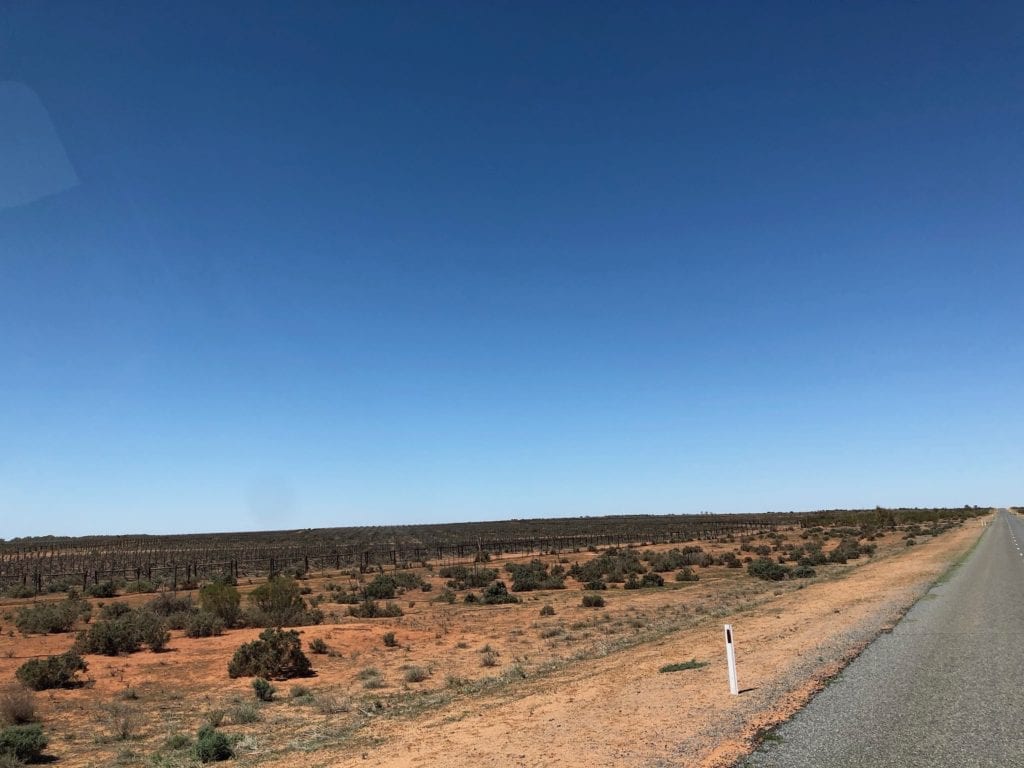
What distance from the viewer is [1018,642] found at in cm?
1345

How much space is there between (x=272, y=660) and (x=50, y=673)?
559cm

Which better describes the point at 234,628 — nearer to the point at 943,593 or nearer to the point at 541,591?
the point at 541,591

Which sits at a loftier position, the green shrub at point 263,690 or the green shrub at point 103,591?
the green shrub at point 263,690

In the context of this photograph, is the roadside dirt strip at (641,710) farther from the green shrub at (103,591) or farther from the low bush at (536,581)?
the green shrub at (103,591)

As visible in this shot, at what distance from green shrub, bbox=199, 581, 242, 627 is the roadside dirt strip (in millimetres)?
17038

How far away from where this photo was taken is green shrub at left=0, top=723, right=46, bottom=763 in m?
11.6

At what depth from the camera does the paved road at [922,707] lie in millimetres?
7156

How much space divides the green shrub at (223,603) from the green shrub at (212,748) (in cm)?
1675

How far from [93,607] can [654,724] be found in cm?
3534

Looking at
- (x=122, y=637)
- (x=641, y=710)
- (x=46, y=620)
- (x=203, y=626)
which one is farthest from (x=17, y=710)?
(x=46, y=620)

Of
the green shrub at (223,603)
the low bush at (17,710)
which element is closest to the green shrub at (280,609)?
the green shrub at (223,603)

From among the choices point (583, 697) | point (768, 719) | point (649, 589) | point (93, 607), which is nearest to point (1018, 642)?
point (768, 719)

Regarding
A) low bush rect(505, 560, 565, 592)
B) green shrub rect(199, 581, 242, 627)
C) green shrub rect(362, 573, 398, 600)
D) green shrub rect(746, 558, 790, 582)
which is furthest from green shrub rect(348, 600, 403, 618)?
green shrub rect(746, 558, 790, 582)

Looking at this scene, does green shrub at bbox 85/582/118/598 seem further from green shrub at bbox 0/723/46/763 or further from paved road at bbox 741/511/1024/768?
paved road at bbox 741/511/1024/768
